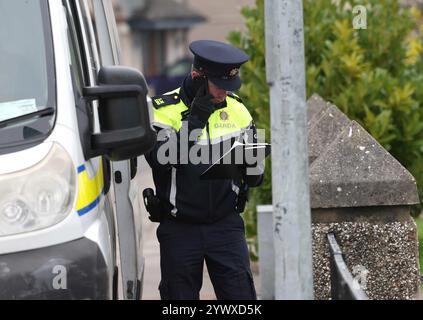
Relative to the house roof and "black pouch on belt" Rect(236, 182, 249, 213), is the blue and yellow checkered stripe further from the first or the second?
the house roof

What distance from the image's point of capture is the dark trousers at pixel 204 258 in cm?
536

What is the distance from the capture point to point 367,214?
5.82 metres

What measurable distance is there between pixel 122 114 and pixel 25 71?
57cm

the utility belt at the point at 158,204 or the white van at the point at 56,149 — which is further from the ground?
the white van at the point at 56,149

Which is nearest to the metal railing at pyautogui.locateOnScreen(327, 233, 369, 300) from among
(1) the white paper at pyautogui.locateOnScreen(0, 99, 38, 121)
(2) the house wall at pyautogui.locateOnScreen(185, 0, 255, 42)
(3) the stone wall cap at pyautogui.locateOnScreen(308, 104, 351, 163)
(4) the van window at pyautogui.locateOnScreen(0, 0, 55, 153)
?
(4) the van window at pyautogui.locateOnScreen(0, 0, 55, 153)

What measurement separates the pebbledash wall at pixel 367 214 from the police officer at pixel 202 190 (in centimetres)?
57

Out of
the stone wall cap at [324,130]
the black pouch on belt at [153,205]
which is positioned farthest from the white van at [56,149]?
the stone wall cap at [324,130]

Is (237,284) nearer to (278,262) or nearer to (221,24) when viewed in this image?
(278,262)

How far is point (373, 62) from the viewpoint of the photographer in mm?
10328

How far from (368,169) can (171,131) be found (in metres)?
1.13

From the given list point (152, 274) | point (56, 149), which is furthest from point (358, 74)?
point (56, 149)

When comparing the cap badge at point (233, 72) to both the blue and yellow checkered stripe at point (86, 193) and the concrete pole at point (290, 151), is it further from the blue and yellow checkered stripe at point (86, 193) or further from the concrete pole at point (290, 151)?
the concrete pole at point (290, 151)

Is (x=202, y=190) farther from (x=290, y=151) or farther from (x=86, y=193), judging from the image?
(x=290, y=151)
